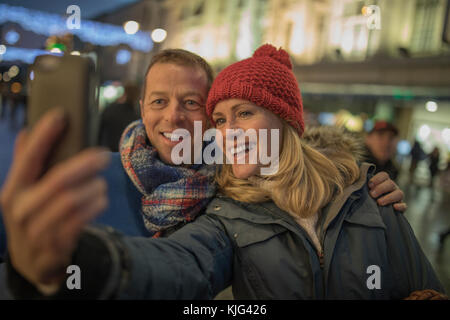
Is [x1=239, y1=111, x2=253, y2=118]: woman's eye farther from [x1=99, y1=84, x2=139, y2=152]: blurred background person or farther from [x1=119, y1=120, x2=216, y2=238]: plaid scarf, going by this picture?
[x1=99, y1=84, x2=139, y2=152]: blurred background person

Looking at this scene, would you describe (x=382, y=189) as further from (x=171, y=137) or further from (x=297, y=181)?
(x=171, y=137)

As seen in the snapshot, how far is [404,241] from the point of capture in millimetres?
1716

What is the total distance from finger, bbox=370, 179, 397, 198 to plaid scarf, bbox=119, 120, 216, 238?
899 mm

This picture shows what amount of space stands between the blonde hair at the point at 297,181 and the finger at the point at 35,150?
1.19 metres

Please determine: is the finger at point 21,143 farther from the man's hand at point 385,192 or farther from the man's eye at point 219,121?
the man's hand at point 385,192

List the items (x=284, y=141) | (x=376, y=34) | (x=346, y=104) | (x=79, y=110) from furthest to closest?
(x=346, y=104) < (x=376, y=34) < (x=284, y=141) < (x=79, y=110)

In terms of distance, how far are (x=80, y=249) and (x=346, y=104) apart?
17841 mm

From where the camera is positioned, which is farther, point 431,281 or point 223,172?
point 223,172

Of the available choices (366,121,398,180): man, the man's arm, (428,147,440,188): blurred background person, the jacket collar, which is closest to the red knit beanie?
the jacket collar

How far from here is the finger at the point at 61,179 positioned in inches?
24.0

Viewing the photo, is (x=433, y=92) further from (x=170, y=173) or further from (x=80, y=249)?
Result: (x=80, y=249)

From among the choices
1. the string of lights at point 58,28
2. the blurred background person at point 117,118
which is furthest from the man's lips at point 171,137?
the blurred background person at point 117,118
